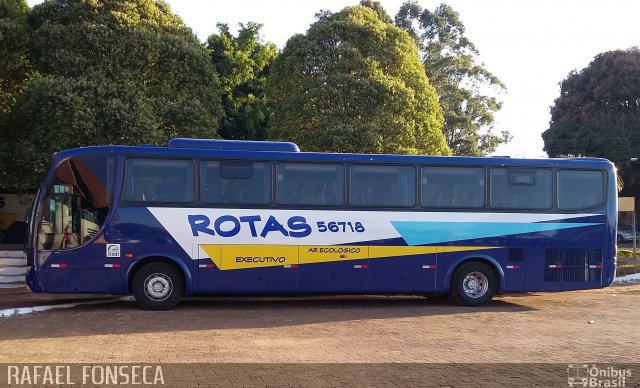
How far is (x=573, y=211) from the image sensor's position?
14.3m

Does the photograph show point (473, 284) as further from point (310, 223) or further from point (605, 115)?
point (605, 115)

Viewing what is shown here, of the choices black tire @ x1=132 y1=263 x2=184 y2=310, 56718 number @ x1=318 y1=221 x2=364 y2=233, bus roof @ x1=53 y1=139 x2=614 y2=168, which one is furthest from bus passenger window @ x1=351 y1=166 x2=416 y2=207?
black tire @ x1=132 y1=263 x2=184 y2=310

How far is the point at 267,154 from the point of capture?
13.5m

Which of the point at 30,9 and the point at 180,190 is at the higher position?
the point at 30,9

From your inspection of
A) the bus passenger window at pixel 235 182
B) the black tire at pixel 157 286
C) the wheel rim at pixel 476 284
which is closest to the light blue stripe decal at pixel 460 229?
the wheel rim at pixel 476 284

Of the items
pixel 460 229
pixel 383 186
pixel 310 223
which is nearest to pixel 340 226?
pixel 310 223

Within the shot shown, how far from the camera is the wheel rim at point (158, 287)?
13094 mm

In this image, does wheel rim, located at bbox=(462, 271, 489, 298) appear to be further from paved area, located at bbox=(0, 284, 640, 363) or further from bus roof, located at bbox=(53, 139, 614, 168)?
bus roof, located at bbox=(53, 139, 614, 168)

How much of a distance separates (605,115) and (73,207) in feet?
130

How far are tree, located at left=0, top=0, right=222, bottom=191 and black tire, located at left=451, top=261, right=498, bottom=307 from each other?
433 inches

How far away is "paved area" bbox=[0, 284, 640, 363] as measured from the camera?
8.63 m

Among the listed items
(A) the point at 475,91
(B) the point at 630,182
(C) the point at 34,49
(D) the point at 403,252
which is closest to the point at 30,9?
(C) the point at 34,49

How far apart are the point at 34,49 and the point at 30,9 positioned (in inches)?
97.3

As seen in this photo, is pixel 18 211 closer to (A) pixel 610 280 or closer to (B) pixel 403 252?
(B) pixel 403 252
